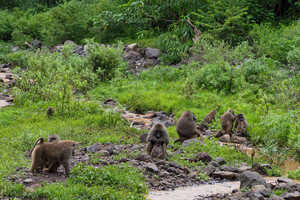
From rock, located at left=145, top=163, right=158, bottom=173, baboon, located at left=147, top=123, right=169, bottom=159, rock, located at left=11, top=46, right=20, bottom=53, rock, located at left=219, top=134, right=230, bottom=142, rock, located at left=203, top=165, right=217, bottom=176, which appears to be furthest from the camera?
rock, located at left=11, top=46, right=20, bottom=53

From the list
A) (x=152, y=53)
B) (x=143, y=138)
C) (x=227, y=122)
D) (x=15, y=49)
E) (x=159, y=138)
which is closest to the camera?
(x=159, y=138)

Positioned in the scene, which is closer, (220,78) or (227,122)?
(227,122)

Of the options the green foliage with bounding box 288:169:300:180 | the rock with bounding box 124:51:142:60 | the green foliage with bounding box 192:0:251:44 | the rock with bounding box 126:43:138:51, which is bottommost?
the green foliage with bounding box 288:169:300:180

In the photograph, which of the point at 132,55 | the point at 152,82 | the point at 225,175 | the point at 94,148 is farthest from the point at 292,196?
the point at 132,55

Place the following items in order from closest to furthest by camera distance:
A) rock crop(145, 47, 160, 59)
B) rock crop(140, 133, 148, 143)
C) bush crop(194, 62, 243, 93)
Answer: rock crop(140, 133, 148, 143) < bush crop(194, 62, 243, 93) < rock crop(145, 47, 160, 59)

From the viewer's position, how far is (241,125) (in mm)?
12016

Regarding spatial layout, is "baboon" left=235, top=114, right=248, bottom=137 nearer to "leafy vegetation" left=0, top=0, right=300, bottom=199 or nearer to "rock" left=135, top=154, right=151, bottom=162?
"leafy vegetation" left=0, top=0, right=300, bottom=199

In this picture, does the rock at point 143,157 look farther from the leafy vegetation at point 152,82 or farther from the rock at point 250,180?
the rock at point 250,180

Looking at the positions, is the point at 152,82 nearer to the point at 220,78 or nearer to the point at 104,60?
the point at 104,60

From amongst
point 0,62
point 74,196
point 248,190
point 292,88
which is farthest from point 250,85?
point 0,62

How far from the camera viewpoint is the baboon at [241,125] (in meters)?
12.0

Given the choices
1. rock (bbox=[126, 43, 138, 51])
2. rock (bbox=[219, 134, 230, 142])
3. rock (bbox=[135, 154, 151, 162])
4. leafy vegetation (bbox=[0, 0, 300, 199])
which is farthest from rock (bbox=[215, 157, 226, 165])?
rock (bbox=[126, 43, 138, 51])

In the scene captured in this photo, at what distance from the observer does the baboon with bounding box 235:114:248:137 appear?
Answer: 12.0 metres

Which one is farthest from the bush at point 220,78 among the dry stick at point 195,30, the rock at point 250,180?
the rock at point 250,180
